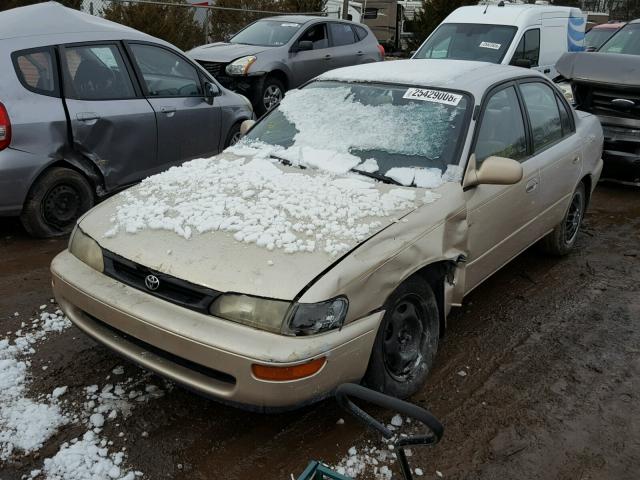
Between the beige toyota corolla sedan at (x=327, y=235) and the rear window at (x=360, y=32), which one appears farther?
the rear window at (x=360, y=32)

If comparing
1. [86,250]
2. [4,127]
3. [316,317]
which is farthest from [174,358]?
[4,127]

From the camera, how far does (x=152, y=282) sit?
2.86 metres

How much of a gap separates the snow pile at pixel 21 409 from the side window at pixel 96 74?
2477 mm

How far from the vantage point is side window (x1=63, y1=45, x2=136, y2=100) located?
526cm

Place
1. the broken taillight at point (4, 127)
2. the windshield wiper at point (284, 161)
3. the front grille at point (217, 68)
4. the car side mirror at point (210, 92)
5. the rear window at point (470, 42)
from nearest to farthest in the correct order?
the windshield wiper at point (284, 161) < the broken taillight at point (4, 127) < the car side mirror at point (210, 92) < the rear window at point (470, 42) < the front grille at point (217, 68)

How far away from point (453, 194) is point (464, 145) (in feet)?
1.22

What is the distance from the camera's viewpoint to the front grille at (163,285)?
8.93 ft

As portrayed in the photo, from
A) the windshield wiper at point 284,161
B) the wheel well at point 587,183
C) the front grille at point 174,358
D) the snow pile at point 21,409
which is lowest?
the snow pile at point 21,409

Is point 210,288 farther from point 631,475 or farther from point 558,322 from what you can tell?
point 558,322

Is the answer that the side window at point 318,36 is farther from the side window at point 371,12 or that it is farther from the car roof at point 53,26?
the side window at point 371,12

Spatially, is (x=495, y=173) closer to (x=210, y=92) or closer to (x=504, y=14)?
Answer: (x=210, y=92)

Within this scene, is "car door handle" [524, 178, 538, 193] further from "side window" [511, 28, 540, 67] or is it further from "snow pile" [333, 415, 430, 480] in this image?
"side window" [511, 28, 540, 67]

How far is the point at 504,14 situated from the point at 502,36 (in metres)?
0.51

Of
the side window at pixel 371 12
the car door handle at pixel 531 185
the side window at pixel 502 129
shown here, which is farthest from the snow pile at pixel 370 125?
the side window at pixel 371 12
